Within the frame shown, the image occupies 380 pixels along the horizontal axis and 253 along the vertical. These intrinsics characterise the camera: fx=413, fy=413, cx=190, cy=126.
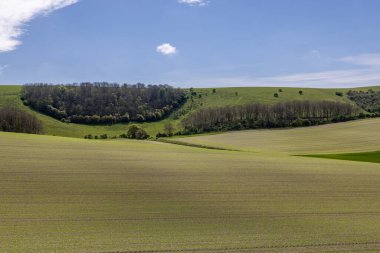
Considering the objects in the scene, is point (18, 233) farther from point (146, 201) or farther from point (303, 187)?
point (303, 187)

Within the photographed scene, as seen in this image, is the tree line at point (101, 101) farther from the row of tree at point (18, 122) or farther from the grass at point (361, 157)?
the grass at point (361, 157)

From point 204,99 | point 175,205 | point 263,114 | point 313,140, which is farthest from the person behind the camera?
point 204,99

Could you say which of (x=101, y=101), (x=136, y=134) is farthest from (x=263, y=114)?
(x=101, y=101)

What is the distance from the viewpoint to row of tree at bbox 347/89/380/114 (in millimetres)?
148887

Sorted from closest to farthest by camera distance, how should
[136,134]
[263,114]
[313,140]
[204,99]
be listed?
[313,140] < [136,134] < [263,114] < [204,99]

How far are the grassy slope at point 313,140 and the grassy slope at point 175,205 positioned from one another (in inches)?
1324

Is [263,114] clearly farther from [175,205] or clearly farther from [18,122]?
[175,205]

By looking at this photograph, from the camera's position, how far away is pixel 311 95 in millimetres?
171625

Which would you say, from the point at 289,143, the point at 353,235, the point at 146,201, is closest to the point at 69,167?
the point at 146,201

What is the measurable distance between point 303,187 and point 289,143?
166 ft

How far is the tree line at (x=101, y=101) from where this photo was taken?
145 m

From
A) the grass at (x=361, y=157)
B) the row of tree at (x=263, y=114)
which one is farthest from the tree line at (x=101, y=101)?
the grass at (x=361, y=157)

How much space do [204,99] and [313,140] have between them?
101370mm

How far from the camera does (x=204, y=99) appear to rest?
575 ft
